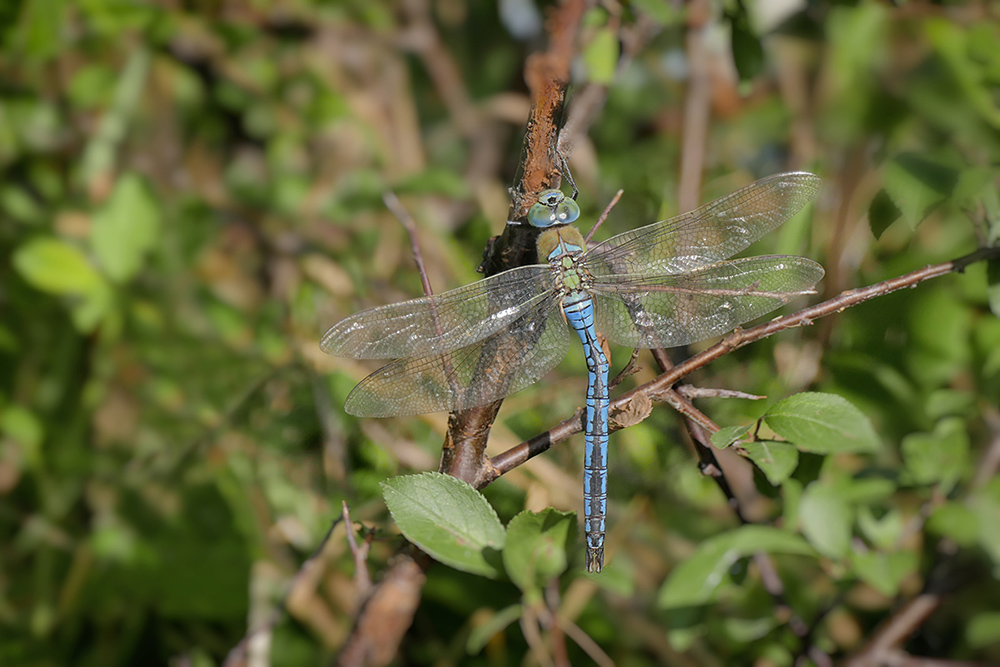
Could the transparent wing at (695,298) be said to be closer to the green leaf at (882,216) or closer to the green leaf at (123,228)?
the green leaf at (882,216)

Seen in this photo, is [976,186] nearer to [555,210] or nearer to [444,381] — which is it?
[555,210]

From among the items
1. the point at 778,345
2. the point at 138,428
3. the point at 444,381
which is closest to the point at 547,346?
the point at 444,381

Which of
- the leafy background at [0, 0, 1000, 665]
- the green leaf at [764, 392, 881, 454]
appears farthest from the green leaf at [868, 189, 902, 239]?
the green leaf at [764, 392, 881, 454]

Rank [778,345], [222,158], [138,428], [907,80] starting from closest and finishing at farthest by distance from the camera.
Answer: [778,345]
[138,428]
[907,80]
[222,158]

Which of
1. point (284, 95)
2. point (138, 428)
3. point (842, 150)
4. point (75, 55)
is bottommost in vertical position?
point (138, 428)

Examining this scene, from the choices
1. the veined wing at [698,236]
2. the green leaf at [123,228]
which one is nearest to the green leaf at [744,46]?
the veined wing at [698,236]

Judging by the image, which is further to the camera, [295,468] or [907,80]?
[907,80]

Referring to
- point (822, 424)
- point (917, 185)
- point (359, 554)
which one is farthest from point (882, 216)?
point (359, 554)
